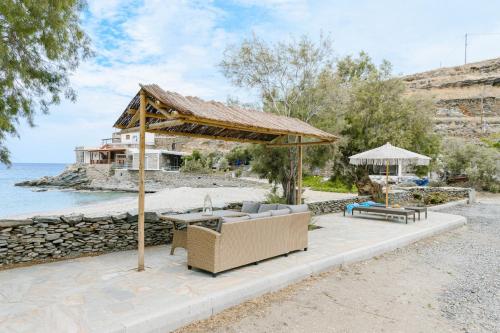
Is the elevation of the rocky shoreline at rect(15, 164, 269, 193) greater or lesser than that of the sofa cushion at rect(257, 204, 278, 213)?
lesser

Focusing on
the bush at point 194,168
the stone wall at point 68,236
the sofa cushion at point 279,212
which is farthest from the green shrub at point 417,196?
the bush at point 194,168

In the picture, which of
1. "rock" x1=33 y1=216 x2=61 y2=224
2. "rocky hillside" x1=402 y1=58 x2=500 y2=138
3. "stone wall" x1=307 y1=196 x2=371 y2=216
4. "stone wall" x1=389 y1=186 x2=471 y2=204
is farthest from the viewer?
"rocky hillside" x1=402 y1=58 x2=500 y2=138

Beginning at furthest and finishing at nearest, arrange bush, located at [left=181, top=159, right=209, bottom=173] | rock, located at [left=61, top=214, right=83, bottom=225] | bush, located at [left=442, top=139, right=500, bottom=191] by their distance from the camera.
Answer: bush, located at [left=181, top=159, right=209, bottom=173] → bush, located at [left=442, top=139, right=500, bottom=191] → rock, located at [left=61, top=214, right=83, bottom=225]

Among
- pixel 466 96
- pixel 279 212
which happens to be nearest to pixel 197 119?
pixel 279 212

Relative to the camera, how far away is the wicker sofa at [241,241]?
483cm

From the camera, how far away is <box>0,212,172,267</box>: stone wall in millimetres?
5363

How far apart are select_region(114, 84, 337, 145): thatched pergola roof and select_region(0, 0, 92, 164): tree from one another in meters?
1.54

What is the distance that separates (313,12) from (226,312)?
37.2 ft

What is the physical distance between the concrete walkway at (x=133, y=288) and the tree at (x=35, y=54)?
267 cm

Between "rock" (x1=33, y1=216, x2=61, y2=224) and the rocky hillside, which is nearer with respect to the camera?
"rock" (x1=33, y1=216, x2=61, y2=224)

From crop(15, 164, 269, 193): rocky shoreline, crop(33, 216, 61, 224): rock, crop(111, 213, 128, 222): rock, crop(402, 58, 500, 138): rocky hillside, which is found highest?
crop(402, 58, 500, 138): rocky hillside

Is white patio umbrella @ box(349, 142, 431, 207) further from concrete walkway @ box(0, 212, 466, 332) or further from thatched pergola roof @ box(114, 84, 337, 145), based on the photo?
concrete walkway @ box(0, 212, 466, 332)

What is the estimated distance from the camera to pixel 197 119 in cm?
501

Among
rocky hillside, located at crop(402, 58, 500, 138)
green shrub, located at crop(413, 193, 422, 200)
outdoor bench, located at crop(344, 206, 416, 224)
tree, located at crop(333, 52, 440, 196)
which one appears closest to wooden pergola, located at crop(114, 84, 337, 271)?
outdoor bench, located at crop(344, 206, 416, 224)
